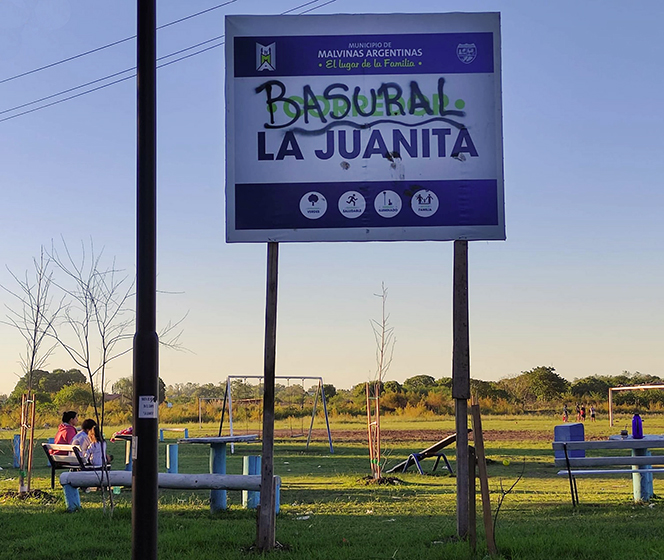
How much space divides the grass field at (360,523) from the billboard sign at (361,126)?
9.49ft

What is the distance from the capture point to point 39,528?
971 centimetres

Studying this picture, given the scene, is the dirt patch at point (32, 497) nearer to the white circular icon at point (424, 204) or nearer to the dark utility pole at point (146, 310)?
the dark utility pole at point (146, 310)

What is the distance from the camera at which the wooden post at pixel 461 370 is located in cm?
840

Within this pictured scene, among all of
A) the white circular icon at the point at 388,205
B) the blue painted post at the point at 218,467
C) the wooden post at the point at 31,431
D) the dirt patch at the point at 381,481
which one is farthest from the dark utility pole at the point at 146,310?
the dirt patch at the point at 381,481

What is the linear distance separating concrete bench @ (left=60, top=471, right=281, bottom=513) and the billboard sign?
2.73m

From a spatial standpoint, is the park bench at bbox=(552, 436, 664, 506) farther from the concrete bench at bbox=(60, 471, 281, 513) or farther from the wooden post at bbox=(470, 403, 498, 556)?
the wooden post at bbox=(470, 403, 498, 556)

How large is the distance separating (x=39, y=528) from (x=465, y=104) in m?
6.32

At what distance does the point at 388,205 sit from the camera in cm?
891

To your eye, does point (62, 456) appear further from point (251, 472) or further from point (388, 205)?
point (388, 205)

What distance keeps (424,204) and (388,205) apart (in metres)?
0.35

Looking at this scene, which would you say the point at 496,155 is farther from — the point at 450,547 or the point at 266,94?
the point at 450,547

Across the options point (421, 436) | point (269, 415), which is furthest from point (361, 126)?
point (421, 436)

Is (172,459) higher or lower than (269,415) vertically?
lower

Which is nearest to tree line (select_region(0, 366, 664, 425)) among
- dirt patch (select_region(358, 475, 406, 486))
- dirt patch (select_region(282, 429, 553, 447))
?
dirt patch (select_region(282, 429, 553, 447))
